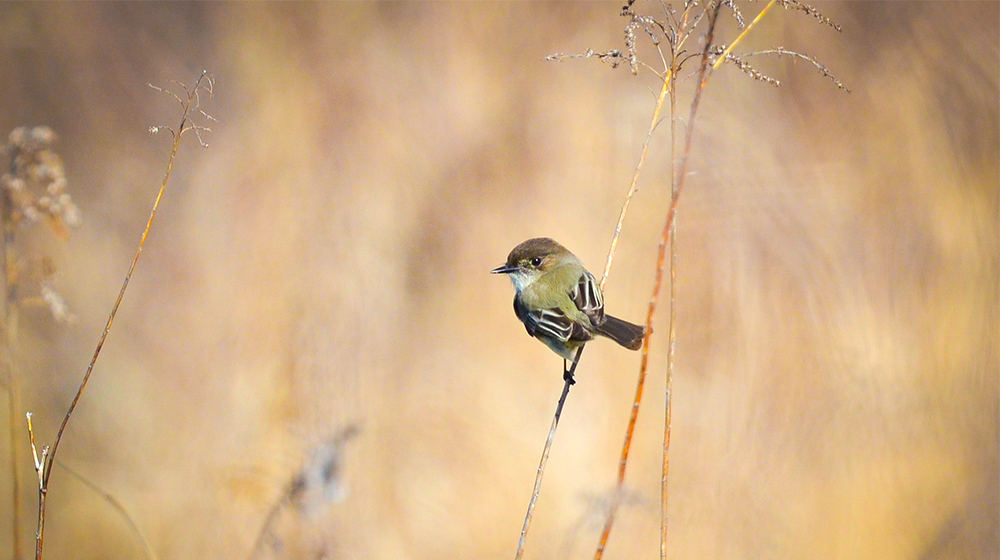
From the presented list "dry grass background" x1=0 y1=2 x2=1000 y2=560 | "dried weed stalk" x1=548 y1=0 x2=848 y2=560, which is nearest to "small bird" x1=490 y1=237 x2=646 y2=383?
"dried weed stalk" x1=548 y1=0 x2=848 y2=560

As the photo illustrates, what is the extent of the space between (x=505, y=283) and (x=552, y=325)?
2143 millimetres

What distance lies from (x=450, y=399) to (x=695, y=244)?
1.78m

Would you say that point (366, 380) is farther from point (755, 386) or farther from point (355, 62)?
point (755, 386)

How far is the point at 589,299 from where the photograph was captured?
228cm

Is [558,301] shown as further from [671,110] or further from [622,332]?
[671,110]

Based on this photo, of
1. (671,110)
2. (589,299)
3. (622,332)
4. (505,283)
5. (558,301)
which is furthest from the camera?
(505,283)

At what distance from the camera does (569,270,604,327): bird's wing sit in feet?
7.14

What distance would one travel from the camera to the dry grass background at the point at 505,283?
398 cm

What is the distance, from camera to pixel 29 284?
1.99 meters

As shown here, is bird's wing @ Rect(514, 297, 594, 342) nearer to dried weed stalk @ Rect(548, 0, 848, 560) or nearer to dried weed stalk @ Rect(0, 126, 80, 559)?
dried weed stalk @ Rect(548, 0, 848, 560)

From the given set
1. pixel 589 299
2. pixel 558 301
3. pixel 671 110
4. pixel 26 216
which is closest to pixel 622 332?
pixel 589 299

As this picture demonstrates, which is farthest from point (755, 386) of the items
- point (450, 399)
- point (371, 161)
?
point (371, 161)

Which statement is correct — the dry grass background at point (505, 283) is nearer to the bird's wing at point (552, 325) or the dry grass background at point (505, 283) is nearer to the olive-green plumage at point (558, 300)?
the olive-green plumage at point (558, 300)

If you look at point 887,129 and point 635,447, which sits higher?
point 887,129
